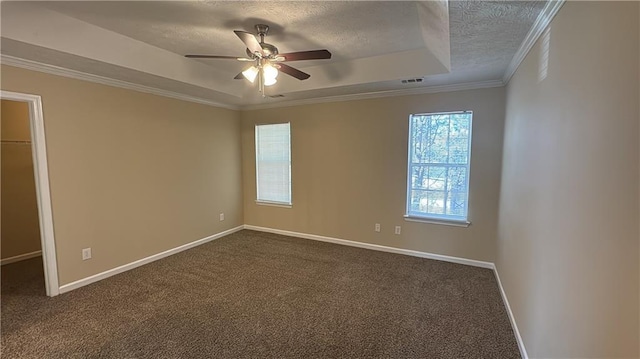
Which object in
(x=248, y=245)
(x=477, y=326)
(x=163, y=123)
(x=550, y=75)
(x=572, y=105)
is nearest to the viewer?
(x=572, y=105)

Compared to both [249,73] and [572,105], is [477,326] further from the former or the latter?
[249,73]

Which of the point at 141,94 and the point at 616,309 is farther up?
the point at 141,94

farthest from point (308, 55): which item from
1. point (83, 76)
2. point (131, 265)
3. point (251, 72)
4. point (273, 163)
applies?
point (131, 265)

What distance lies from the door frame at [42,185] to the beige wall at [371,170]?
288 centimetres

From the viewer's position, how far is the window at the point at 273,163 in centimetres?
498

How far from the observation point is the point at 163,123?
397 centimetres

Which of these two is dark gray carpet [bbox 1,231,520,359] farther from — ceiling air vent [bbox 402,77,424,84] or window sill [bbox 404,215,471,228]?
ceiling air vent [bbox 402,77,424,84]

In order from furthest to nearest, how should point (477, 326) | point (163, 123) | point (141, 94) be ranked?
point (163, 123)
point (141, 94)
point (477, 326)

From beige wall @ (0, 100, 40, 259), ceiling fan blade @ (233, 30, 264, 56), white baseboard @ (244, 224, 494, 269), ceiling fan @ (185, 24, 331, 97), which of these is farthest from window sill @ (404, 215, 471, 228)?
beige wall @ (0, 100, 40, 259)

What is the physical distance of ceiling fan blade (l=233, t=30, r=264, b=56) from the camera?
6.73 feet

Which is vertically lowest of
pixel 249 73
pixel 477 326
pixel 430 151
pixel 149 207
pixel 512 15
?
pixel 477 326

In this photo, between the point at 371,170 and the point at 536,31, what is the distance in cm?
256

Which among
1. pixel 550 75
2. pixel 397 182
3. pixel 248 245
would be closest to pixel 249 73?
pixel 550 75

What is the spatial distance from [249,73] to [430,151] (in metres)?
2.59
